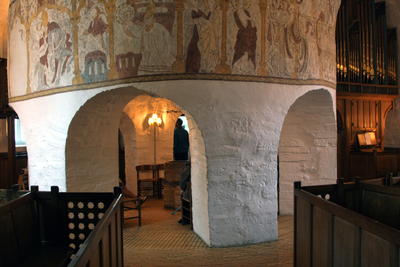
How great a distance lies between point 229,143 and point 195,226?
1.81 metres

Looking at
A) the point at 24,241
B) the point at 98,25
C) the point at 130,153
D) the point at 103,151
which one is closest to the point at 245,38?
the point at 98,25

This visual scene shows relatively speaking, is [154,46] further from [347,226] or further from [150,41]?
[347,226]

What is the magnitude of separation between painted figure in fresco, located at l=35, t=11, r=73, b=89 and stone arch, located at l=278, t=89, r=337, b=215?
471cm

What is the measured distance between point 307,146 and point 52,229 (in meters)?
5.29

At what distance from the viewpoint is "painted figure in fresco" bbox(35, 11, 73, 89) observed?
556 centimetres

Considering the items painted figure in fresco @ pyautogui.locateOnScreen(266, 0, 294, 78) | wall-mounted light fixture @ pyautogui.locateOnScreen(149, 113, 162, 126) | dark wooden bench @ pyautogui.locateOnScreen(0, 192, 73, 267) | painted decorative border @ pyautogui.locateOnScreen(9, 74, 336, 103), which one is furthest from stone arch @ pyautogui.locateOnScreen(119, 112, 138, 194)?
dark wooden bench @ pyautogui.locateOnScreen(0, 192, 73, 267)

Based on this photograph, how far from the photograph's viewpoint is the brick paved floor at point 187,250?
4.50 m

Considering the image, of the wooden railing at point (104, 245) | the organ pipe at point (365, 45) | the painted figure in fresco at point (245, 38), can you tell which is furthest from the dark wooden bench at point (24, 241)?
the organ pipe at point (365, 45)

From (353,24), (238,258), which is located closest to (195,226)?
(238,258)

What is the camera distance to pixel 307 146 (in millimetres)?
6758

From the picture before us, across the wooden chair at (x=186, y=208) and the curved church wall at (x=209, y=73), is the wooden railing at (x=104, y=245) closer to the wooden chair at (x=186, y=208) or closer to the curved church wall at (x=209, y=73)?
the curved church wall at (x=209, y=73)

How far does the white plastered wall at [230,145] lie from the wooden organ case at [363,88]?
16.9 feet

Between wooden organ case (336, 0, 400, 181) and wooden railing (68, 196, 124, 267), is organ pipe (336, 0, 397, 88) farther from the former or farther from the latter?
wooden railing (68, 196, 124, 267)

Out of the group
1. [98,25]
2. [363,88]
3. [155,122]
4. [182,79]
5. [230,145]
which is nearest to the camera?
[182,79]
